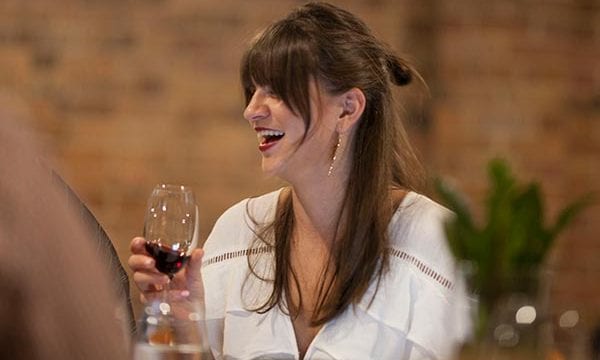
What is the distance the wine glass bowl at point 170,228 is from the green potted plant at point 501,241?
32.1 inches

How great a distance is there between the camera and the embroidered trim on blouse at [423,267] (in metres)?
2.19

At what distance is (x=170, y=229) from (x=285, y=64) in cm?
49

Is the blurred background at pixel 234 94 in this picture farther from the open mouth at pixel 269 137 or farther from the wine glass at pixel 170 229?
the wine glass at pixel 170 229

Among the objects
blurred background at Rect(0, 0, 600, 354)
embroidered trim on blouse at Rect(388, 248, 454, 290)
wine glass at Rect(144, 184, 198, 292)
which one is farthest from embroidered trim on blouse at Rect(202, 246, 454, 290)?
blurred background at Rect(0, 0, 600, 354)

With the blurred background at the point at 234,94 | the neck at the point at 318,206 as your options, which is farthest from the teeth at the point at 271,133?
the blurred background at the point at 234,94

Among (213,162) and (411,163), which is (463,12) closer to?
(213,162)

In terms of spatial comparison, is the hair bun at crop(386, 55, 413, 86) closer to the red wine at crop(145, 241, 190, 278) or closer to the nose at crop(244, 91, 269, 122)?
the nose at crop(244, 91, 269, 122)

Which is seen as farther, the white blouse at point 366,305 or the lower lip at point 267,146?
the lower lip at point 267,146

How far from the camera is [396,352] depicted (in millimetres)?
2090

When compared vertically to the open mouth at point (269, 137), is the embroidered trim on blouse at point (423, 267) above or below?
below

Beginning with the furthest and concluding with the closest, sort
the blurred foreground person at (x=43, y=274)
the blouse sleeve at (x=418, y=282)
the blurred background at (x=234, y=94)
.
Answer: the blurred background at (x=234, y=94), the blouse sleeve at (x=418, y=282), the blurred foreground person at (x=43, y=274)

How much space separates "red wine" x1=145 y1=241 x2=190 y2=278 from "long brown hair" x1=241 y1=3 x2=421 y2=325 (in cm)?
32

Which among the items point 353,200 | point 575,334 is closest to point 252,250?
point 353,200

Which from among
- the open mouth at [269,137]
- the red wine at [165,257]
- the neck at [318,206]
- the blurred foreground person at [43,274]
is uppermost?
the blurred foreground person at [43,274]
